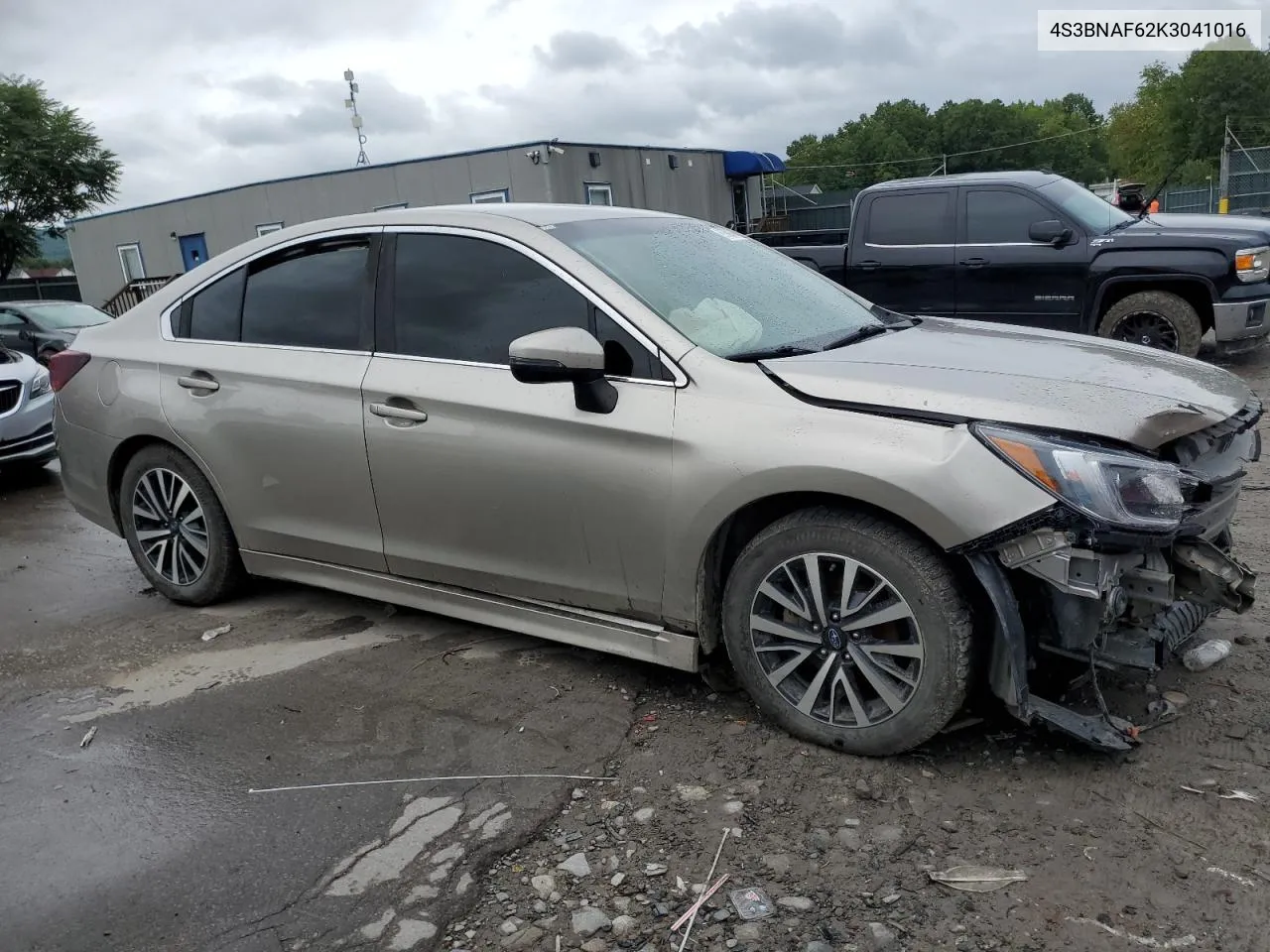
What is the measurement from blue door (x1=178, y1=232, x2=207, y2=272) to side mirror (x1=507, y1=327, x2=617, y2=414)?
89.7ft

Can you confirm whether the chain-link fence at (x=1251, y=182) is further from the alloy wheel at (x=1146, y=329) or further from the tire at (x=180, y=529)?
the tire at (x=180, y=529)

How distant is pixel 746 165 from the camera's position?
102 feet

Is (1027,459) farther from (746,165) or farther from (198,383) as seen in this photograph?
(746,165)

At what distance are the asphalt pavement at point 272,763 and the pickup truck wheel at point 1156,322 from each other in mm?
6654

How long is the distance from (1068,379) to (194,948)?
9.36ft

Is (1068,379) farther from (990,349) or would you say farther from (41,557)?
(41,557)

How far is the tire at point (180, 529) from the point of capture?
452 centimetres

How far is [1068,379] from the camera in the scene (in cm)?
307

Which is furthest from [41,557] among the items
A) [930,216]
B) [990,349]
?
[930,216]

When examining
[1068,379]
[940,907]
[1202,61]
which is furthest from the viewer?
[1202,61]

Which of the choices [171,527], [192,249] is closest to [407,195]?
[192,249]

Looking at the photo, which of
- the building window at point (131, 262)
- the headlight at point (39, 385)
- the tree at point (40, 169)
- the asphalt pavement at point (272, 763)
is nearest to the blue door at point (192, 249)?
the building window at point (131, 262)

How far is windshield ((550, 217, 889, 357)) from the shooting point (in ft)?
11.3

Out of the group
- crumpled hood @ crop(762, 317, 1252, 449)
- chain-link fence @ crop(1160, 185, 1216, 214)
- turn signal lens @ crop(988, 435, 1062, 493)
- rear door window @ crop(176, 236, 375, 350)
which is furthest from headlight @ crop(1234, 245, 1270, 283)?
chain-link fence @ crop(1160, 185, 1216, 214)
